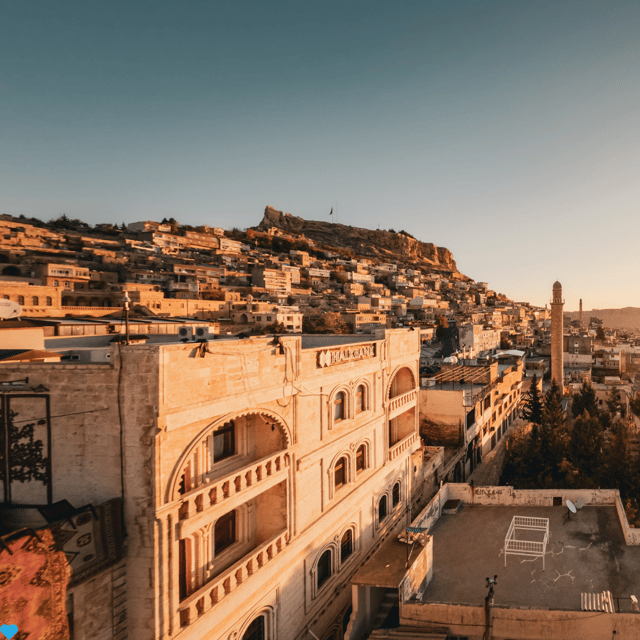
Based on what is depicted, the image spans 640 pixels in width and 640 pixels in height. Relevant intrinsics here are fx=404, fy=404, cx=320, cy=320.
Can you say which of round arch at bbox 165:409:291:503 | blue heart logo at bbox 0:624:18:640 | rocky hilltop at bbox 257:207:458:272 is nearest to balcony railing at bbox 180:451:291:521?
round arch at bbox 165:409:291:503

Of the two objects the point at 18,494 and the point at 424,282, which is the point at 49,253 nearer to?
the point at 18,494

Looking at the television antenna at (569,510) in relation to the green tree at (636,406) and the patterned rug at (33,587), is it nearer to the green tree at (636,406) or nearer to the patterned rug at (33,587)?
the patterned rug at (33,587)

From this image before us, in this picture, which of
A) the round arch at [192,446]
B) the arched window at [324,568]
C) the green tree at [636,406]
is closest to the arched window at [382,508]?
the arched window at [324,568]

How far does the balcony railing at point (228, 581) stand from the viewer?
8.61m

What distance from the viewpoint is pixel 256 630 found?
1103 centimetres

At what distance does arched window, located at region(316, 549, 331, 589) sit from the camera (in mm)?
13662

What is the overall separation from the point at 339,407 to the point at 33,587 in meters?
10.3

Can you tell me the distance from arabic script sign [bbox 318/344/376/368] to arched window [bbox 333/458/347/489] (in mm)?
3918

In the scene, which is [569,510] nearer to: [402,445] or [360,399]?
[402,445]

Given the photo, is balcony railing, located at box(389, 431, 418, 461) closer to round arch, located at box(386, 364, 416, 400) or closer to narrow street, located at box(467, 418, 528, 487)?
round arch, located at box(386, 364, 416, 400)

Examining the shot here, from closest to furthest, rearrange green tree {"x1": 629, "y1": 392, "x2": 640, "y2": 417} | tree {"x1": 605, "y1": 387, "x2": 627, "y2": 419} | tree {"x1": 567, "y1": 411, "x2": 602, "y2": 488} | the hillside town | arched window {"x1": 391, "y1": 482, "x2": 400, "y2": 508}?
the hillside town
arched window {"x1": 391, "y1": 482, "x2": 400, "y2": 508}
tree {"x1": 567, "y1": 411, "x2": 602, "y2": 488}
green tree {"x1": 629, "y1": 392, "x2": 640, "y2": 417}
tree {"x1": 605, "y1": 387, "x2": 627, "y2": 419}

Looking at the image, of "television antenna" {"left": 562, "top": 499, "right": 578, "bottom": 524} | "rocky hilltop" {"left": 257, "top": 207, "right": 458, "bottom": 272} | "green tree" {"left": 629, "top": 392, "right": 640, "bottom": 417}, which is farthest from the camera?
"rocky hilltop" {"left": 257, "top": 207, "right": 458, "bottom": 272}

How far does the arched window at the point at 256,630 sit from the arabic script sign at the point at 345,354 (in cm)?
729

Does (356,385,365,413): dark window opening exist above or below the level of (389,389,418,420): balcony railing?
above
